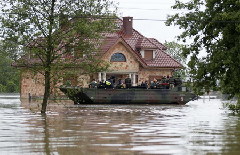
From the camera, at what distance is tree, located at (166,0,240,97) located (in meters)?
29.1

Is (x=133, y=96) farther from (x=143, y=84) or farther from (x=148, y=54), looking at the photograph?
(x=148, y=54)

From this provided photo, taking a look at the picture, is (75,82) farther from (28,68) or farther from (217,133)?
(217,133)

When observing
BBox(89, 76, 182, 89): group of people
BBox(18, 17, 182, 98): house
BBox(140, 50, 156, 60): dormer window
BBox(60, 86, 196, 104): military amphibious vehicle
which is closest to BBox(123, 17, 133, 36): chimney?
BBox(18, 17, 182, 98): house

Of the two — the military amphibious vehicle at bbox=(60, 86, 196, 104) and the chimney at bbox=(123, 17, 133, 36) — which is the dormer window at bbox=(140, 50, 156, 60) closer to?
the chimney at bbox=(123, 17, 133, 36)

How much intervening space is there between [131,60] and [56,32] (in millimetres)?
35940

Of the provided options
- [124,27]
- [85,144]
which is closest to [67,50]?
[85,144]

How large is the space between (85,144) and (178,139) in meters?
2.77

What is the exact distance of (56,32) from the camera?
30859 mm

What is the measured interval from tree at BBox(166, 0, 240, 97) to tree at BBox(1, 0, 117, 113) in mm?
3635

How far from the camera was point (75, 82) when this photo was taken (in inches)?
1284

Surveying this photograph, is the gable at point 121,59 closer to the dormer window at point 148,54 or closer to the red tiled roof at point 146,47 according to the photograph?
the red tiled roof at point 146,47

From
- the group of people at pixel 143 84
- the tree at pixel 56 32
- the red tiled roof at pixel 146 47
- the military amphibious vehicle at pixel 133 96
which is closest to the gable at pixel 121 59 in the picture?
the red tiled roof at pixel 146 47

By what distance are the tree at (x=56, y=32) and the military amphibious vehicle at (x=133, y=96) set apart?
1711 cm

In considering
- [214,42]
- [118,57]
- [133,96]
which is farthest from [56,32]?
[118,57]
